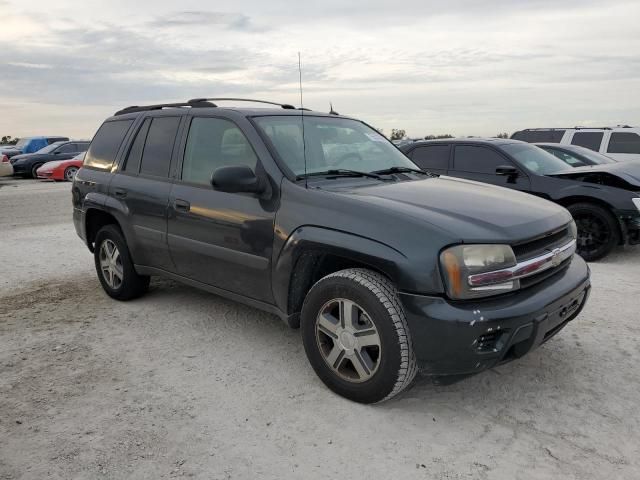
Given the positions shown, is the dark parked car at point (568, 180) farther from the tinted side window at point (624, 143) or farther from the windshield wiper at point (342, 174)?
the tinted side window at point (624, 143)

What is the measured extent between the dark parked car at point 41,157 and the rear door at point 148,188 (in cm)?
1881

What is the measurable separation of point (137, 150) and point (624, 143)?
11.6 m

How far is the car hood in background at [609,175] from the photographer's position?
6.64 meters

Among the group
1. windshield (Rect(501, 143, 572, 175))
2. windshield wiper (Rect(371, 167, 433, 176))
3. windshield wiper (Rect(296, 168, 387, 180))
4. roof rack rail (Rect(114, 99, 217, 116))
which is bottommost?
windshield (Rect(501, 143, 572, 175))

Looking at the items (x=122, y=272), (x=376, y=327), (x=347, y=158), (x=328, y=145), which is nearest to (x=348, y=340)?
(x=376, y=327)

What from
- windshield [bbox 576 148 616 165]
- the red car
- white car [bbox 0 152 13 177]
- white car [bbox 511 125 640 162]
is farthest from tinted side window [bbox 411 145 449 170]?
white car [bbox 0 152 13 177]

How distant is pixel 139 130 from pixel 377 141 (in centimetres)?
212

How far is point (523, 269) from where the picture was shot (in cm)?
291

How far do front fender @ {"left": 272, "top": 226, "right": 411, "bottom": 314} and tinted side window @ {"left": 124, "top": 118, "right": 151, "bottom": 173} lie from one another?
2.00 metres

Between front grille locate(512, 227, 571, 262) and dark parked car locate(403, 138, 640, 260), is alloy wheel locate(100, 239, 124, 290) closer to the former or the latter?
front grille locate(512, 227, 571, 262)

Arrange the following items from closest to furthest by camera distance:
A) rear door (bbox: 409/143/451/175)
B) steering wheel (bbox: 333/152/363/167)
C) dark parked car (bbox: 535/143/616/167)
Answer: steering wheel (bbox: 333/152/363/167)
rear door (bbox: 409/143/451/175)
dark parked car (bbox: 535/143/616/167)

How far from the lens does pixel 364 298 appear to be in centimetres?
295

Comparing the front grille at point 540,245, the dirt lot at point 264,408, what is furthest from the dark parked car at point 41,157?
the front grille at point 540,245

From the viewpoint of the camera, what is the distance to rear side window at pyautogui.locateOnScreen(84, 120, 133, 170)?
502 cm
